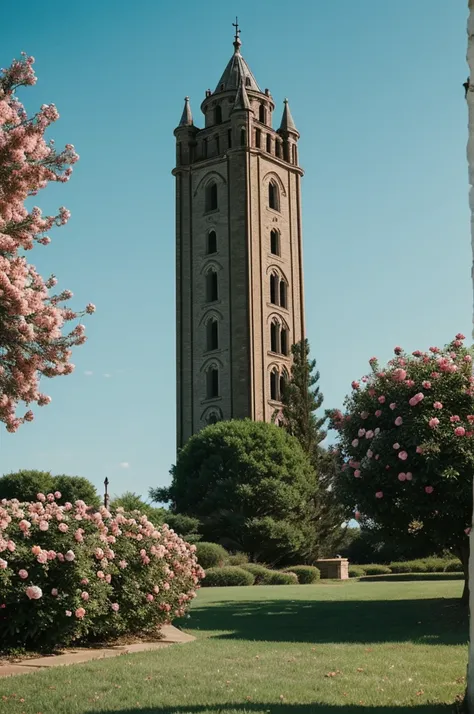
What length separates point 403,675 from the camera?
8320 mm

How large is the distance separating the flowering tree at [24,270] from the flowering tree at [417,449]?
232 inches

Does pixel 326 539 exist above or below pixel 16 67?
below

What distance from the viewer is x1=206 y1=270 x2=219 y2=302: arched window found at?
58938 mm

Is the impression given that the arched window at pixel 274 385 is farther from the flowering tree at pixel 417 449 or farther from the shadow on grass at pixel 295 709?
the shadow on grass at pixel 295 709

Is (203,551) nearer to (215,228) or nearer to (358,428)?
(358,428)

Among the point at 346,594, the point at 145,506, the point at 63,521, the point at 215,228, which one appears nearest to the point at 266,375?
the point at 215,228

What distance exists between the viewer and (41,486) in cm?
4606

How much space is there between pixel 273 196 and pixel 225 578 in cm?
4074

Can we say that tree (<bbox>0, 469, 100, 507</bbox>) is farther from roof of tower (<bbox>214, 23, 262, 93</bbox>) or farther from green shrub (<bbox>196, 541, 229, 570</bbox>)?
roof of tower (<bbox>214, 23, 262, 93</bbox>)

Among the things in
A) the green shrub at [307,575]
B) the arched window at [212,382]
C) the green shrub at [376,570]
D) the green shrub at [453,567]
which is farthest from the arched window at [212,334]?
the green shrub at [307,575]

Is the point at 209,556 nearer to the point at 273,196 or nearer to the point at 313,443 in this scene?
the point at 313,443

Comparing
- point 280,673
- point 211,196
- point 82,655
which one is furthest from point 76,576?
point 211,196

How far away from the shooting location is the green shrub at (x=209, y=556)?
29811mm

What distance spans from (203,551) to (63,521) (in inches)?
775
